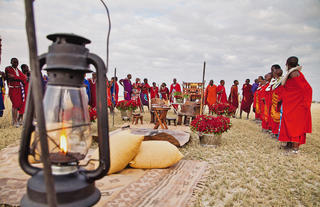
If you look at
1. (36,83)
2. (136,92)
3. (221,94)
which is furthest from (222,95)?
(36,83)

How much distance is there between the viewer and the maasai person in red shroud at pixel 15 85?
21.4 feet

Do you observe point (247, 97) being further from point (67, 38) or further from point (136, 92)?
point (67, 38)

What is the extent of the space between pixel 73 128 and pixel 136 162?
1.98 metres

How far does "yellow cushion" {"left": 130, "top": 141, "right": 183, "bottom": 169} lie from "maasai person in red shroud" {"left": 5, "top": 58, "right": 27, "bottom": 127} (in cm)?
516

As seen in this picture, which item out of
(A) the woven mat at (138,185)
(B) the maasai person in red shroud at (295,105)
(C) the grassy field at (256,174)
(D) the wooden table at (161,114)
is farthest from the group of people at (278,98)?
(D) the wooden table at (161,114)

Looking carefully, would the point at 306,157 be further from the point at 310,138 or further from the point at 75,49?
the point at 75,49

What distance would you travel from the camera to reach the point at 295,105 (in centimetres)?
468

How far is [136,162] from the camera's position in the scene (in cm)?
306

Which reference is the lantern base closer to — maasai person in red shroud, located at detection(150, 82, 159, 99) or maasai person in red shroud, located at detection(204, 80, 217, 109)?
maasai person in red shroud, located at detection(204, 80, 217, 109)

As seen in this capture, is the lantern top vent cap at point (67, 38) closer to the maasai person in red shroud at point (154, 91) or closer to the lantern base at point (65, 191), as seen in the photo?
the lantern base at point (65, 191)

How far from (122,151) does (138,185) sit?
511 millimetres

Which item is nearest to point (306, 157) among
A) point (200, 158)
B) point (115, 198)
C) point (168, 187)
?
point (200, 158)

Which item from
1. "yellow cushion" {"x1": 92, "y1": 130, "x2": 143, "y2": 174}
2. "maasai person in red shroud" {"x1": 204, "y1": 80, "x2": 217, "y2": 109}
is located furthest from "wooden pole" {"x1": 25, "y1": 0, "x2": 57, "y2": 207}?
"maasai person in red shroud" {"x1": 204, "y1": 80, "x2": 217, "y2": 109}

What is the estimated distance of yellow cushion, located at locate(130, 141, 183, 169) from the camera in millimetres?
3084
